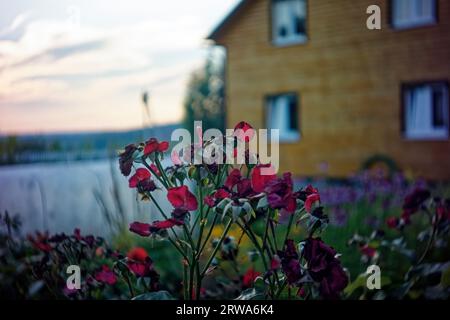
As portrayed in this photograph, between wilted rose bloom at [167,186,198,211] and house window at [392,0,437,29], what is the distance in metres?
1.66

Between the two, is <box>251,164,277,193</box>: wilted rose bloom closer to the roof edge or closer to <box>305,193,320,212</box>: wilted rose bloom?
<box>305,193,320,212</box>: wilted rose bloom

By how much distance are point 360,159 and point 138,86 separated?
62.5 inches

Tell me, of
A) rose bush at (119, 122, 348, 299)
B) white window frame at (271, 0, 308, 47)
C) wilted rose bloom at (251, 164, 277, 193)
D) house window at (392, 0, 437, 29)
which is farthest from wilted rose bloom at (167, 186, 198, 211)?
white window frame at (271, 0, 308, 47)

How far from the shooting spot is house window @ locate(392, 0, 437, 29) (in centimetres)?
246

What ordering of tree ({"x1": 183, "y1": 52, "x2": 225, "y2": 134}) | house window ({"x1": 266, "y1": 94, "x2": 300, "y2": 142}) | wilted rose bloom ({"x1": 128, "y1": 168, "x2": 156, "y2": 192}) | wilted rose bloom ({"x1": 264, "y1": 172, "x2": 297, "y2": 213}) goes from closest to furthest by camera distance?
→ wilted rose bloom ({"x1": 264, "y1": 172, "x2": 297, "y2": 213})
wilted rose bloom ({"x1": 128, "y1": 168, "x2": 156, "y2": 192})
tree ({"x1": 183, "y1": 52, "x2": 225, "y2": 134})
house window ({"x1": 266, "y1": 94, "x2": 300, "y2": 142})

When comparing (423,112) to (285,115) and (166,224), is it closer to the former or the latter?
(285,115)

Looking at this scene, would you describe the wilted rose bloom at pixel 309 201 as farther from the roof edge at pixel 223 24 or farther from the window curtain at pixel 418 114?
the window curtain at pixel 418 114

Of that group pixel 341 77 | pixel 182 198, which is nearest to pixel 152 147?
pixel 182 198

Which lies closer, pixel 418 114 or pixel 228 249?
pixel 228 249

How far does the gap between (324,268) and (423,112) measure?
2486mm

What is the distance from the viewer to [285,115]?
373 centimetres

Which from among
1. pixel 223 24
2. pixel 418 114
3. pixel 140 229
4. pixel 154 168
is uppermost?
pixel 223 24
